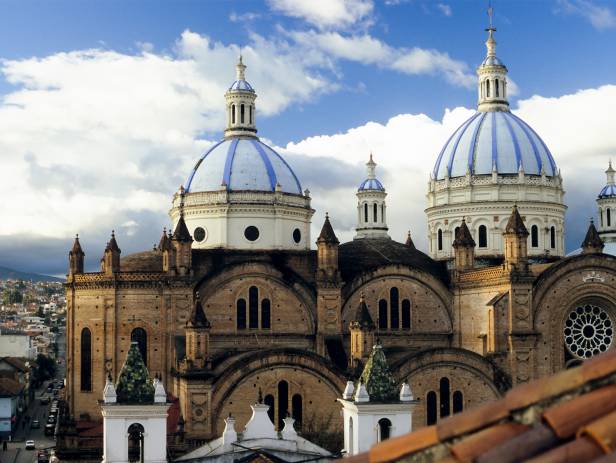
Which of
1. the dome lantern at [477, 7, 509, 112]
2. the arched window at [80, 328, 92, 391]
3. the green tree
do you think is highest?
the dome lantern at [477, 7, 509, 112]

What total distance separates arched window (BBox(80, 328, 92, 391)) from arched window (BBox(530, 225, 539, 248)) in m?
27.1

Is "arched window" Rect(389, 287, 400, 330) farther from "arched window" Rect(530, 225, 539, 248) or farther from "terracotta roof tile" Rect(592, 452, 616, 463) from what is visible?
"terracotta roof tile" Rect(592, 452, 616, 463)

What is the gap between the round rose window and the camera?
1977 inches

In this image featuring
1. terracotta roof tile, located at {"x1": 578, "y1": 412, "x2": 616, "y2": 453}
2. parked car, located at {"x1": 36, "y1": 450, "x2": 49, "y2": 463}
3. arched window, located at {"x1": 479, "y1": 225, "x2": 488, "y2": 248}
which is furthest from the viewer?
parked car, located at {"x1": 36, "y1": 450, "x2": 49, "y2": 463}

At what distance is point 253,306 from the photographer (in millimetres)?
50188

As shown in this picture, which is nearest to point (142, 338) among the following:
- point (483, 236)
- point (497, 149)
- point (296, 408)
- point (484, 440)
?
point (296, 408)

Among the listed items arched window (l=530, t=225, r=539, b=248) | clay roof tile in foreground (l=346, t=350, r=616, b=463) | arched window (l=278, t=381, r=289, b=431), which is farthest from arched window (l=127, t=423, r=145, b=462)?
arched window (l=530, t=225, r=539, b=248)

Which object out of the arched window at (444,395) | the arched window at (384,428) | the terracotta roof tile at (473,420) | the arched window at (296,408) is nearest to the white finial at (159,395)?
the arched window at (384,428)

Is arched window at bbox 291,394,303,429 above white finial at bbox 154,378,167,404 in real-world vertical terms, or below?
below

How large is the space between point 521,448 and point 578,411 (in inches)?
14.6

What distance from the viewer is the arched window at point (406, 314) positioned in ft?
172

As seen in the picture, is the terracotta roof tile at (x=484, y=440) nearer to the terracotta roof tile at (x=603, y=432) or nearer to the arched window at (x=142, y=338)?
the terracotta roof tile at (x=603, y=432)

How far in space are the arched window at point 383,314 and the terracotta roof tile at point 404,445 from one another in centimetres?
4636

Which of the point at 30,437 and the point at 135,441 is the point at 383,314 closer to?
the point at 135,441
